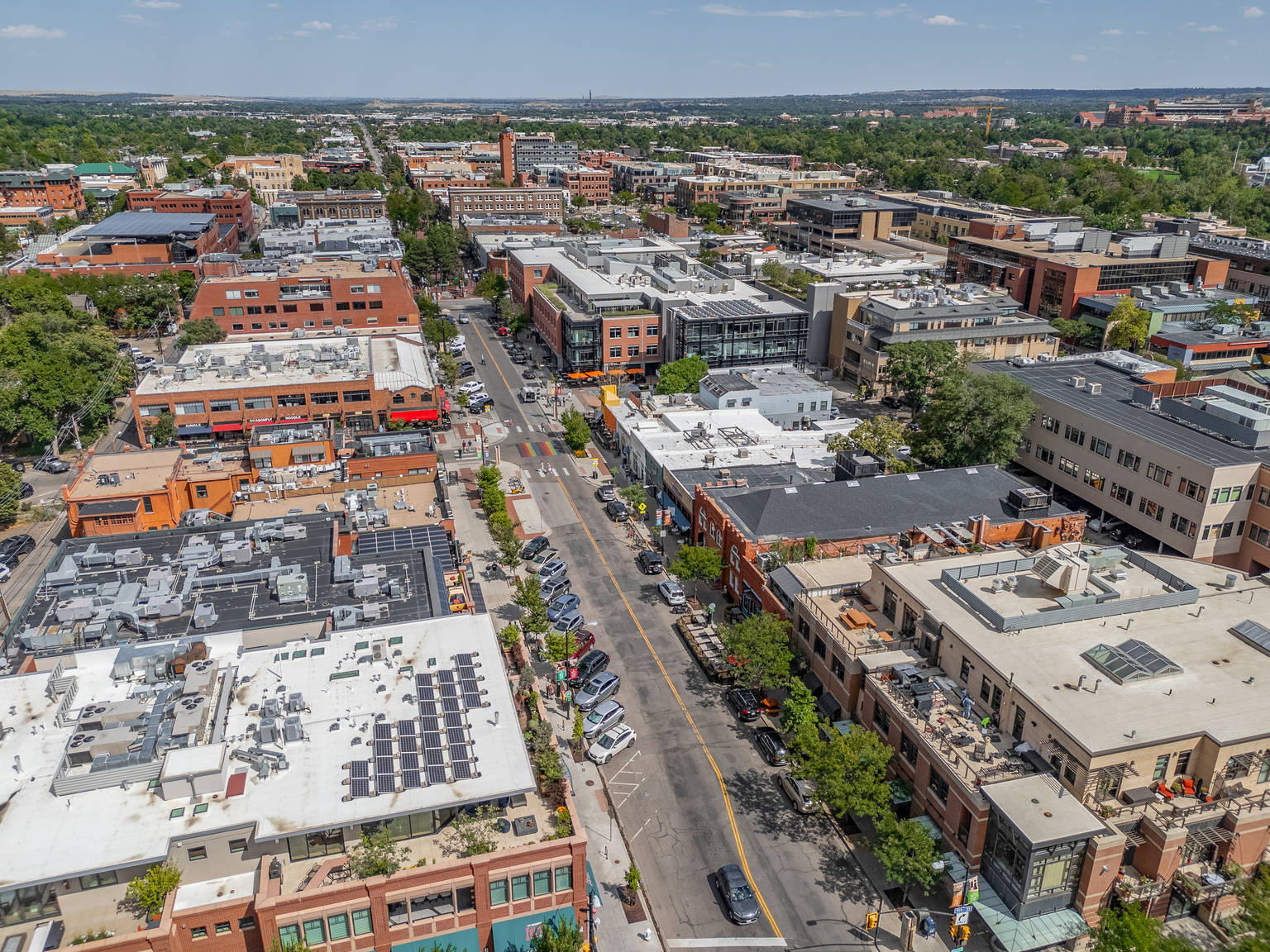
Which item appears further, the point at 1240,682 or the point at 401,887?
the point at 1240,682

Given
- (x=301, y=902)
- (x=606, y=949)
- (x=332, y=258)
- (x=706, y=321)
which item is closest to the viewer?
(x=301, y=902)

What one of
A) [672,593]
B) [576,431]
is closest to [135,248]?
[576,431]

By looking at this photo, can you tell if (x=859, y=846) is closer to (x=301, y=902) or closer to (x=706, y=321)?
(x=301, y=902)

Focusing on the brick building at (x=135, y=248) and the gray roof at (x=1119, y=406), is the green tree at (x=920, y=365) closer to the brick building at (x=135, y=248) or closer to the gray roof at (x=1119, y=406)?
the gray roof at (x=1119, y=406)

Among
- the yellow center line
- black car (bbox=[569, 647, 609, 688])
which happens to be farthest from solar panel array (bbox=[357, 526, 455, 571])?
the yellow center line

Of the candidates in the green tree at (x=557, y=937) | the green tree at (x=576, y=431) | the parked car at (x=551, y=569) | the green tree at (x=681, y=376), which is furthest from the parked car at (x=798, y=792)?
the green tree at (x=681, y=376)

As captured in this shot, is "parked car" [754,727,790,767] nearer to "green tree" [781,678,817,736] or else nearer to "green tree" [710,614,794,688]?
"green tree" [781,678,817,736]

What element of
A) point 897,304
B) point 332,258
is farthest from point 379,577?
point 332,258
